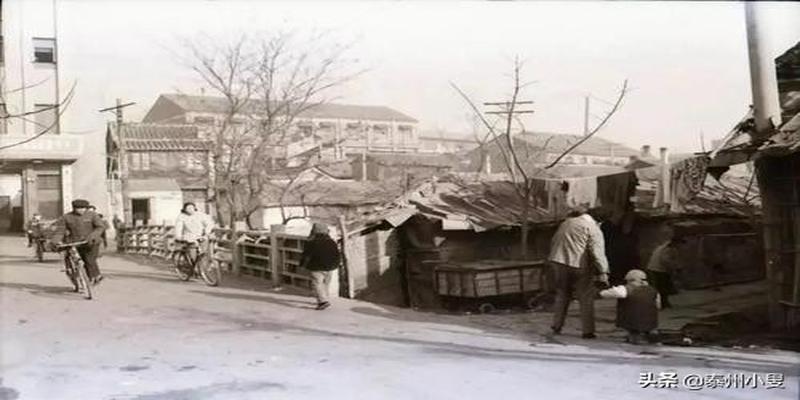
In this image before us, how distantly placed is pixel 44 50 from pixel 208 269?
210 inches

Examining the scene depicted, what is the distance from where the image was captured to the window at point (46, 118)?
6.18m

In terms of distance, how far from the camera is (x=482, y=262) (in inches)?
494

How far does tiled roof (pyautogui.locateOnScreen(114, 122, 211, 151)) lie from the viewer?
33.1 feet

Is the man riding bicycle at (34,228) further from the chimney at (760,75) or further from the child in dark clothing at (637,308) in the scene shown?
the chimney at (760,75)

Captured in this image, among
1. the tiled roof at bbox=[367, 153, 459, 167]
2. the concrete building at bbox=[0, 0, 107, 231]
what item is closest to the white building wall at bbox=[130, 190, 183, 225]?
the concrete building at bbox=[0, 0, 107, 231]

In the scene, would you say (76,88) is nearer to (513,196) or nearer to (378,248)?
(378,248)

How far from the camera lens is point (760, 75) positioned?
6.34 meters

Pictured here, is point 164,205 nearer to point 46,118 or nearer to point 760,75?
point 46,118

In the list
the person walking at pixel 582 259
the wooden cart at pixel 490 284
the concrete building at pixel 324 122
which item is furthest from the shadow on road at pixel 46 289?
the wooden cart at pixel 490 284

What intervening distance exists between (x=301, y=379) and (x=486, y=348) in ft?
6.01

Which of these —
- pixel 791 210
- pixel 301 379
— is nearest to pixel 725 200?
pixel 791 210

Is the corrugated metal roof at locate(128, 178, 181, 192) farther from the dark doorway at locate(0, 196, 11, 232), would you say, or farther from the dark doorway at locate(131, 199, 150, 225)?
the dark doorway at locate(0, 196, 11, 232)

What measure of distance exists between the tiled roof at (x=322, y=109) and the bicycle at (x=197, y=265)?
6.68ft

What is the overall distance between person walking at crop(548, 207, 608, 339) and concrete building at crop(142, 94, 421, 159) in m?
3.48
